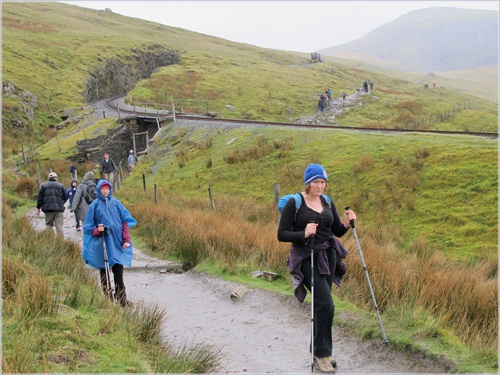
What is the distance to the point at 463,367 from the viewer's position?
5.14 m

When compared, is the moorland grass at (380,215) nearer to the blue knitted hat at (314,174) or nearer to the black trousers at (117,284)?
the blue knitted hat at (314,174)

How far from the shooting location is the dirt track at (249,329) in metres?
5.84

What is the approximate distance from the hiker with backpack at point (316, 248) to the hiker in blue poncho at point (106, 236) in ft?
10.2

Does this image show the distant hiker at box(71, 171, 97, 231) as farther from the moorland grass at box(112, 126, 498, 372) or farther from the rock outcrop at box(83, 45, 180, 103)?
the rock outcrop at box(83, 45, 180, 103)

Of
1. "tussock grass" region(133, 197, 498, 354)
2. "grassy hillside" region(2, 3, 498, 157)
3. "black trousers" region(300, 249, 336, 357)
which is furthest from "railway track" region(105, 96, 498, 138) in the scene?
"black trousers" region(300, 249, 336, 357)

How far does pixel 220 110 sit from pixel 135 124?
1162 cm

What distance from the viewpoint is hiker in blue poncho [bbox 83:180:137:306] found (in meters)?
7.69

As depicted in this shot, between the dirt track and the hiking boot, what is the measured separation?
20 centimetres

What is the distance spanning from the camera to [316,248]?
5582mm

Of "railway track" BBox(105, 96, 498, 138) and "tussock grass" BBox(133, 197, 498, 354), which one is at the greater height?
"railway track" BBox(105, 96, 498, 138)

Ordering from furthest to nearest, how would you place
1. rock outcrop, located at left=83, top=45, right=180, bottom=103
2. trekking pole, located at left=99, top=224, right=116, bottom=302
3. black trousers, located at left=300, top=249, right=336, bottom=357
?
rock outcrop, located at left=83, top=45, right=180, bottom=103
trekking pole, located at left=99, top=224, right=116, bottom=302
black trousers, located at left=300, top=249, right=336, bottom=357

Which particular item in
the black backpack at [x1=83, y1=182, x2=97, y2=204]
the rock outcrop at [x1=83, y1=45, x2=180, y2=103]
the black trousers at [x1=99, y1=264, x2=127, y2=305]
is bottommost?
the black trousers at [x1=99, y1=264, x2=127, y2=305]

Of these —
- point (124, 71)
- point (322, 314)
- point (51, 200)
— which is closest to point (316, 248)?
point (322, 314)

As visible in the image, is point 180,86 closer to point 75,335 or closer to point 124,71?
point 124,71
